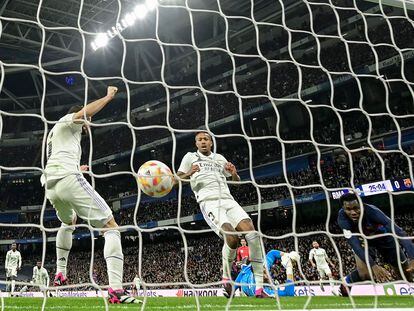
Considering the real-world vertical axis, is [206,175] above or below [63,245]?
above

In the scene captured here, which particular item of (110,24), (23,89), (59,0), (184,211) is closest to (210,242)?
(184,211)

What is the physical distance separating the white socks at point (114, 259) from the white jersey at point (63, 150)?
0.71 m

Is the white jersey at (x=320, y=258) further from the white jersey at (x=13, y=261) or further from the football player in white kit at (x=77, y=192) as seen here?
the white jersey at (x=13, y=261)

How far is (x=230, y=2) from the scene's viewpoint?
21094 mm

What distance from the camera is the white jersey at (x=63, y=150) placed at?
12.2 feet

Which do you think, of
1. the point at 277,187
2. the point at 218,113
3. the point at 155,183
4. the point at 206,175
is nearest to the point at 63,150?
the point at 155,183

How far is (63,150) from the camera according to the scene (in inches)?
148

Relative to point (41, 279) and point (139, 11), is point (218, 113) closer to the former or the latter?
point (139, 11)

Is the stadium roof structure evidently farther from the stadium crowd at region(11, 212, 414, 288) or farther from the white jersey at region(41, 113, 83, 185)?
the white jersey at region(41, 113, 83, 185)

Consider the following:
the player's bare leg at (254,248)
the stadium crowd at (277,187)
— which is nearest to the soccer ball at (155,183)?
the player's bare leg at (254,248)

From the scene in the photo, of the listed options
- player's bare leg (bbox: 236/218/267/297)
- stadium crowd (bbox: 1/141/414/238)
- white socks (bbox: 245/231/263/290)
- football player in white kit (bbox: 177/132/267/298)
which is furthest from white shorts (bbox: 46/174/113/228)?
stadium crowd (bbox: 1/141/414/238)

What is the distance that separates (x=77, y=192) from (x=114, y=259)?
634mm

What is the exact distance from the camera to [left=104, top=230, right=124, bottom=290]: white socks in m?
3.35

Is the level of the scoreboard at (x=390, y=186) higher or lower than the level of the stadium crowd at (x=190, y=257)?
higher
